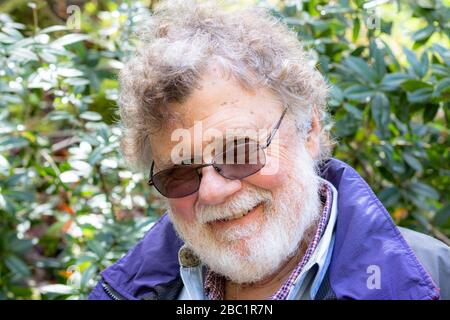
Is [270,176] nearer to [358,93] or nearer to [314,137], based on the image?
[314,137]

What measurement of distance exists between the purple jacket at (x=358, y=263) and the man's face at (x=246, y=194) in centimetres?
15

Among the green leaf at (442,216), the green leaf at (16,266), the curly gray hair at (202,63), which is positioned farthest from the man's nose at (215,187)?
the green leaf at (16,266)

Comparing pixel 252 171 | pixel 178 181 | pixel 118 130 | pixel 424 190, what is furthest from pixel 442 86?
pixel 118 130

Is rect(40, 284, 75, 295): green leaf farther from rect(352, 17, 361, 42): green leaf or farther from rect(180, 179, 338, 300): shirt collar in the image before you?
rect(352, 17, 361, 42): green leaf

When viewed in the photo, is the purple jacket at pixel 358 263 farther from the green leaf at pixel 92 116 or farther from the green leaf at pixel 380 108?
the green leaf at pixel 92 116

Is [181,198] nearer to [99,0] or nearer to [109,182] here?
[109,182]

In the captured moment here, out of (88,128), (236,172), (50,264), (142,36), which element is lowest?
(50,264)

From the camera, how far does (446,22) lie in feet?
9.52

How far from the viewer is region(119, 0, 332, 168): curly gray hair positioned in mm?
2043

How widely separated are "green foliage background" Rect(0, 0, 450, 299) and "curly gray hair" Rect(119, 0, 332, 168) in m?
0.61

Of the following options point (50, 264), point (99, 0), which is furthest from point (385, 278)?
point (99, 0)

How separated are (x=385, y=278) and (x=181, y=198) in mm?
669

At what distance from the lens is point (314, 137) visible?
7.38 ft

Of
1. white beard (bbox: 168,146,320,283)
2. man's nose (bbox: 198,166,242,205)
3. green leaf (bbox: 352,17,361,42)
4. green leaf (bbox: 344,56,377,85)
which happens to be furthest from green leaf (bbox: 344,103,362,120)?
man's nose (bbox: 198,166,242,205)
